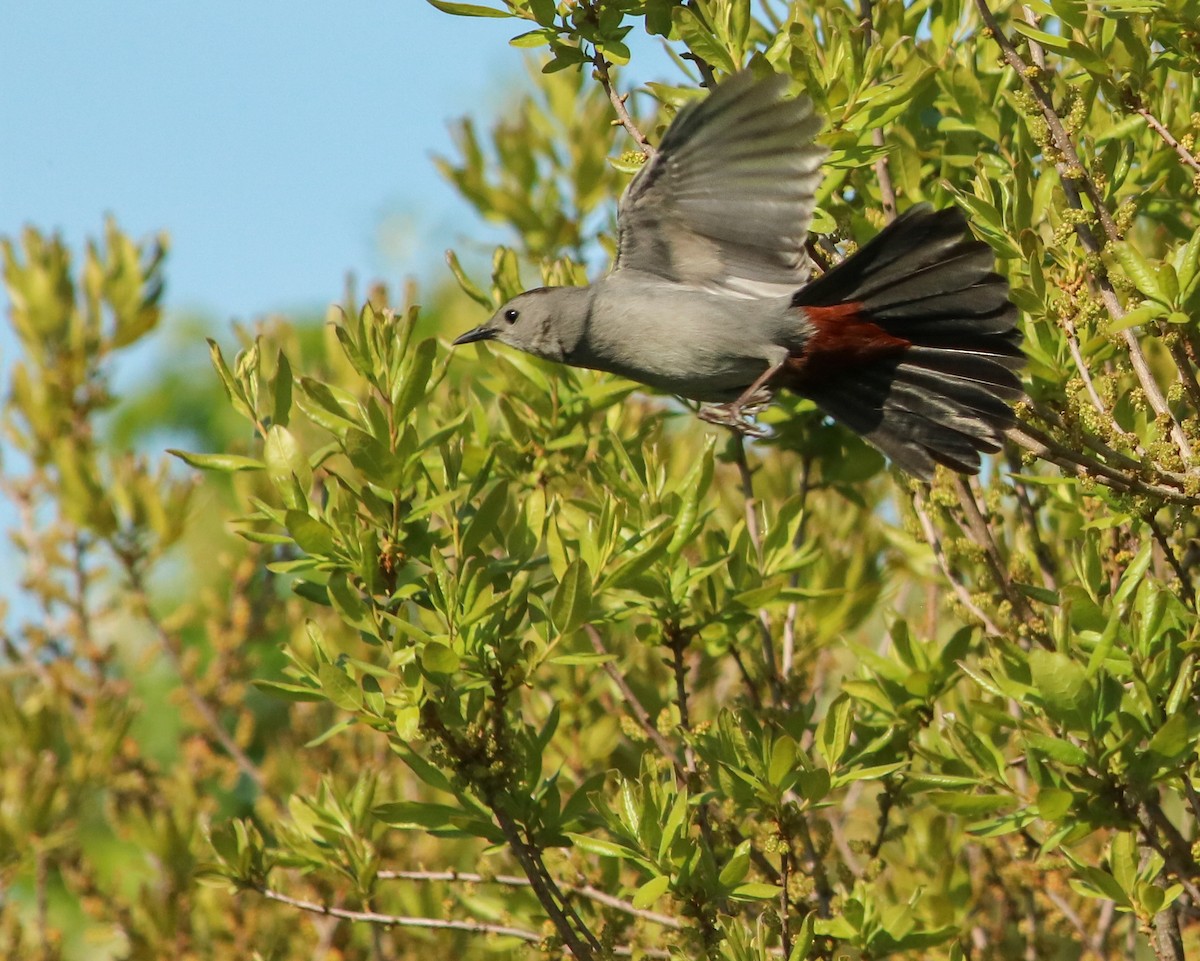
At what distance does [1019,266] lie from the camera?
10.1 ft

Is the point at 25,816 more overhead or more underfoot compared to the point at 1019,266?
more underfoot

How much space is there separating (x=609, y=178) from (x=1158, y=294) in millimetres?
2291

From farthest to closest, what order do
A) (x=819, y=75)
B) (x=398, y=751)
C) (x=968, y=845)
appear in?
(x=968, y=845)
(x=819, y=75)
(x=398, y=751)

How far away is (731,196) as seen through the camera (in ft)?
11.8

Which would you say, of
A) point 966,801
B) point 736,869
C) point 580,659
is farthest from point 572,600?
point 966,801

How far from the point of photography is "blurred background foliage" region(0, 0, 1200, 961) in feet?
8.80

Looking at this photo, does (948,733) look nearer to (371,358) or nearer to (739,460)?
(739,460)

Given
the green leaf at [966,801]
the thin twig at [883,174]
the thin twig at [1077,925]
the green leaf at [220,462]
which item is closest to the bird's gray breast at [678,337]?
the thin twig at [883,174]

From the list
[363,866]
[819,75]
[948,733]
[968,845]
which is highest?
[819,75]

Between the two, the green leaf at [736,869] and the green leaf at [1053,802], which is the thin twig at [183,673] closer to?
the green leaf at [736,869]

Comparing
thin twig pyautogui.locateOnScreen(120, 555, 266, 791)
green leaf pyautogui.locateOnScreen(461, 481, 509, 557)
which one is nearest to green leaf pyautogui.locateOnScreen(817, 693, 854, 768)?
green leaf pyautogui.locateOnScreen(461, 481, 509, 557)

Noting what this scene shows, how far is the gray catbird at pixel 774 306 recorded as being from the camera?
3172mm

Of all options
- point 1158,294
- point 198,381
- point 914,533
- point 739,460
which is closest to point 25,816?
point 739,460

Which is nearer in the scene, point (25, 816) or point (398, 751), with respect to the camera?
point (398, 751)
